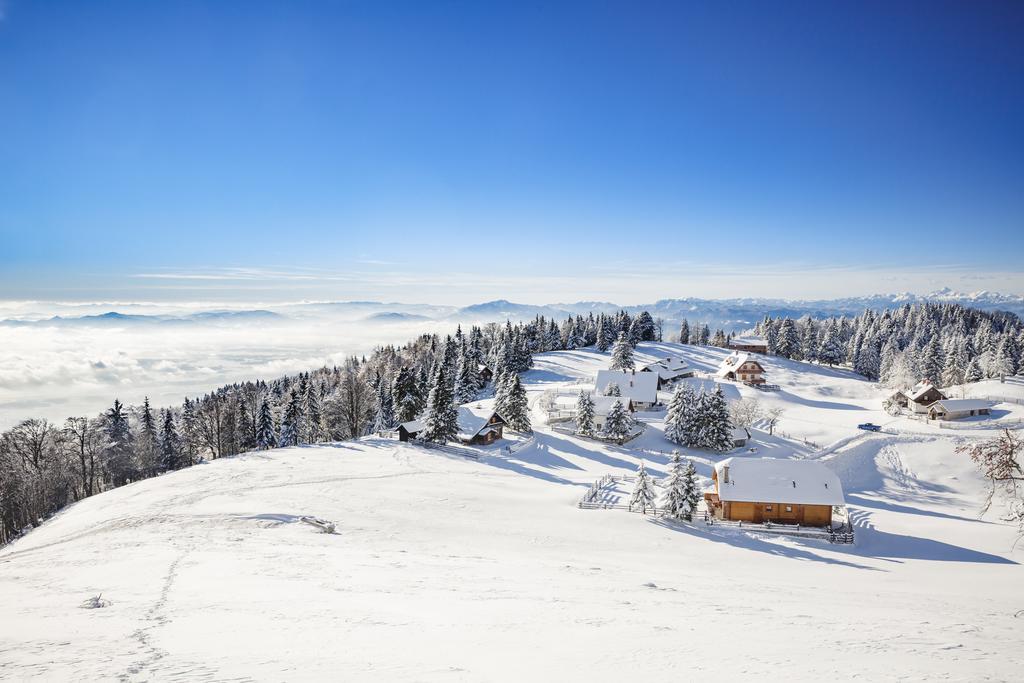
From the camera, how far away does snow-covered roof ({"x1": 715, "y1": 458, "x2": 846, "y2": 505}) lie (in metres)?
33.5

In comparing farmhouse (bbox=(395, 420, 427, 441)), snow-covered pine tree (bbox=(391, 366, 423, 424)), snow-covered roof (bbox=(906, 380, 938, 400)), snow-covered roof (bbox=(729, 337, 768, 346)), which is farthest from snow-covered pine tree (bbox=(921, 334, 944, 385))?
farmhouse (bbox=(395, 420, 427, 441))

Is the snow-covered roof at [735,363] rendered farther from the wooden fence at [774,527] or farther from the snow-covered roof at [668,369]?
the wooden fence at [774,527]

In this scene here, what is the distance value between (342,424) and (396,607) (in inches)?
2472

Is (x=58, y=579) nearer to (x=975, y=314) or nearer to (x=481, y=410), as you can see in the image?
(x=481, y=410)

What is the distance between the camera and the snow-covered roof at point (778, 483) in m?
33.5

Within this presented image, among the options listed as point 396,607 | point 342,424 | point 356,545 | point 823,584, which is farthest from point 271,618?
point 342,424

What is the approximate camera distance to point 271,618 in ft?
Result: 48.4

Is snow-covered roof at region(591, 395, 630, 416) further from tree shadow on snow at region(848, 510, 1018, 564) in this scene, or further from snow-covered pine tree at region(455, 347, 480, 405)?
tree shadow on snow at region(848, 510, 1018, 564)

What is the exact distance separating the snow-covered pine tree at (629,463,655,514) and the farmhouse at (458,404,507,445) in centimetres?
2345

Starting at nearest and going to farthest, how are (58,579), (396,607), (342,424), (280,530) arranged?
(396,607), (58,579), (280,530), (342,424)

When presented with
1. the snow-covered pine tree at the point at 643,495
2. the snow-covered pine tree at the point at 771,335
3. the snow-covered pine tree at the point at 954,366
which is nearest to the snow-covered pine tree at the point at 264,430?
the snow-covered pine tree at the point at 643,495

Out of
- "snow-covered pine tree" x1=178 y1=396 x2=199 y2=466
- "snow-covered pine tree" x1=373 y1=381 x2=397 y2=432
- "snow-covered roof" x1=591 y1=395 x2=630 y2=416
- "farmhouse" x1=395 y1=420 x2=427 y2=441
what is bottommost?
"snow-covered pine tree" x1=178 y1=396 x2=199 y2=466

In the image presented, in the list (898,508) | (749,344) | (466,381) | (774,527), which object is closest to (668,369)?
(749,344)

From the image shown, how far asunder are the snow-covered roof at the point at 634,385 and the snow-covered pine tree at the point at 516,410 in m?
19.0
